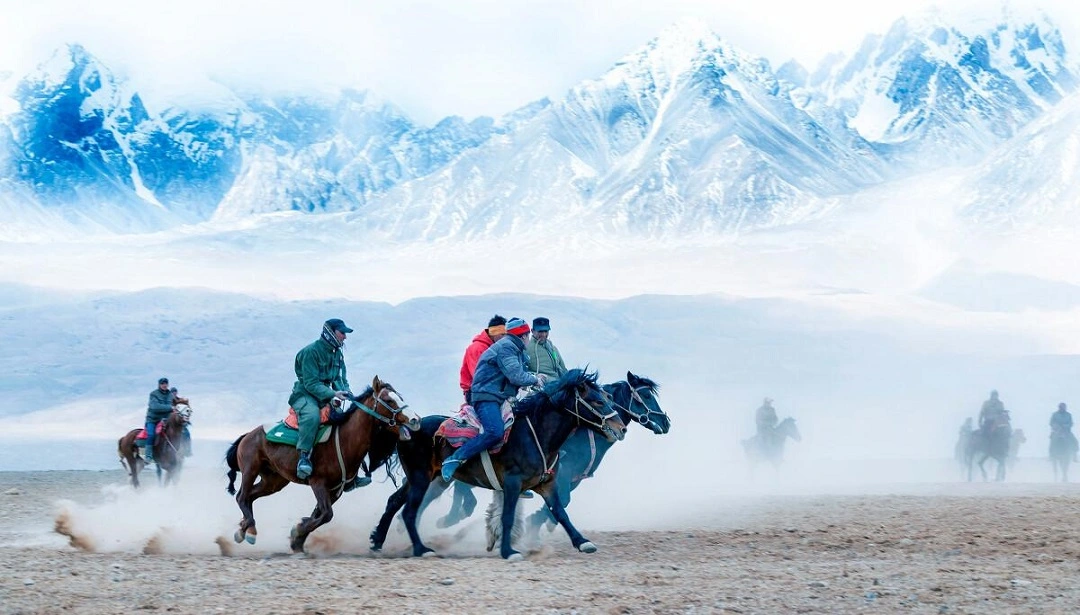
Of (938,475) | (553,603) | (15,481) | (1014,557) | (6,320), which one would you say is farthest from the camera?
(6,320)

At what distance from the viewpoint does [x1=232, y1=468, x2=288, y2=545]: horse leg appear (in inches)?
616

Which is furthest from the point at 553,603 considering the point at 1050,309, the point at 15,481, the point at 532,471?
the point at 1050,309

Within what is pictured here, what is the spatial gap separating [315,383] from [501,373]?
6.53 feet

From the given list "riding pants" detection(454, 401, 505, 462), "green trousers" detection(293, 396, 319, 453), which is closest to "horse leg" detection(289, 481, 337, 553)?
"green trousers" detection(293, 396, 319, 453)

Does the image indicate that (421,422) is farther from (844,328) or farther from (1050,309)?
(1050,309)

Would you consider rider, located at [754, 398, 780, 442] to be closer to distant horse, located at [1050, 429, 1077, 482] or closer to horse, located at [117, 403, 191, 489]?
distant horse, located at [1050, 429, 1077, 482]

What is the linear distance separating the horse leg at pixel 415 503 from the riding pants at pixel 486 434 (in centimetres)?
63

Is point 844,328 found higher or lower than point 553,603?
higher

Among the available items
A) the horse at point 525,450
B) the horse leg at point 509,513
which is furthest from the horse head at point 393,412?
the horse leg at point 509,513

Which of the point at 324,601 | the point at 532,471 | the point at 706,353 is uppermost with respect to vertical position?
the point at 706,353

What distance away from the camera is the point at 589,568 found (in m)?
13.5

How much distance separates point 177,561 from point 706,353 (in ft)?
441

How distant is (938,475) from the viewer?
1705 inches

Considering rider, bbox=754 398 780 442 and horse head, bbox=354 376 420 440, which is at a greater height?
rider, bbox=754 398 780 442
